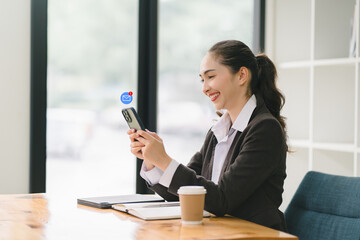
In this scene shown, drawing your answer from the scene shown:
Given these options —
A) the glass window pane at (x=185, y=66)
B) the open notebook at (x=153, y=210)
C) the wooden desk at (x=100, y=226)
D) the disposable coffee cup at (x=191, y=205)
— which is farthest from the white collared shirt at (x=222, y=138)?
the glass window pane at (x=185, y=66)

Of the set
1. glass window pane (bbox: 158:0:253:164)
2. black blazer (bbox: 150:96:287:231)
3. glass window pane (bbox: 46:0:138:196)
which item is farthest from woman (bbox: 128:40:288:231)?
glass window pane (bbox: 158:0:253:164)

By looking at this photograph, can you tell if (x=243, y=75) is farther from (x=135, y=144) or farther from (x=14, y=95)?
(x=14, y=95)

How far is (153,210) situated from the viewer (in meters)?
1.67

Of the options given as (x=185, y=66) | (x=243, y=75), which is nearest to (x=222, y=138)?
(x=243, y=75)

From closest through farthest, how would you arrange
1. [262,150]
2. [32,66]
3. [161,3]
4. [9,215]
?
[9,215] → [262,150] → [32,66] → [161,3]

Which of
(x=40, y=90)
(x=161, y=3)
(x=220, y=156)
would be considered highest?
(x=161, y=3)

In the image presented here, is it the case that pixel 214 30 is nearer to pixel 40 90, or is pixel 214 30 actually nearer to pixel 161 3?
pixel 161 3

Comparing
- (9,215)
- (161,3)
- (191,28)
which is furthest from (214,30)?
(9,215)

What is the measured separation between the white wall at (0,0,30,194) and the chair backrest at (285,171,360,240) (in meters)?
1.54

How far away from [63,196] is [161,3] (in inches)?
66.5

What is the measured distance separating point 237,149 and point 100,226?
64 cm

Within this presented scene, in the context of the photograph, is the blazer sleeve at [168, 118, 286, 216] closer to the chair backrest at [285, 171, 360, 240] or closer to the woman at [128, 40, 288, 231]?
the woman at [128, 40, 288, 231]

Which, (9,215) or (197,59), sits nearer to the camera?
(9,215)

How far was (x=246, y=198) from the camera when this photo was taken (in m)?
1.74
